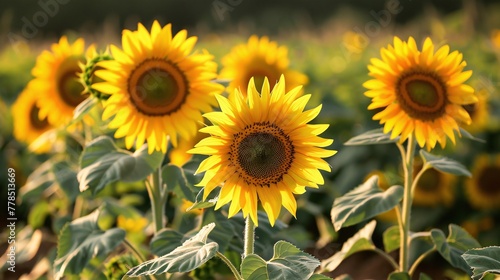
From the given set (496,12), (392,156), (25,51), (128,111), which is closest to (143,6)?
(496,12)

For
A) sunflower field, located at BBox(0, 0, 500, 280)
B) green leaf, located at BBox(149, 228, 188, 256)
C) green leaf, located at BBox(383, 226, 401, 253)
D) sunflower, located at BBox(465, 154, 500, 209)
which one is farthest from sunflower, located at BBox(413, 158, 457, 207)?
green leaf, located at BBox(149, 228, 188, 256)

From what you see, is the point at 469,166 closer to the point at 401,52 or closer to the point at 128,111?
the point at 401,52

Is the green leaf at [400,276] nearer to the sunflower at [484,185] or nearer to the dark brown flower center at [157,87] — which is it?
the dark brown flower center at [157,87]

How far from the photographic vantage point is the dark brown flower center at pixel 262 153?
77.6 inches

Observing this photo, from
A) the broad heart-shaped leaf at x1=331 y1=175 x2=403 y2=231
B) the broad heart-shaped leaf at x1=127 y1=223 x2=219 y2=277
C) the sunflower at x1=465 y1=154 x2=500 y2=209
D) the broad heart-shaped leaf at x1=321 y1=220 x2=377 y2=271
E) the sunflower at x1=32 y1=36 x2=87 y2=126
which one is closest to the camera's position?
the broad heart-shaped leaf at x1=127 y1=223 x2=219 y2=277

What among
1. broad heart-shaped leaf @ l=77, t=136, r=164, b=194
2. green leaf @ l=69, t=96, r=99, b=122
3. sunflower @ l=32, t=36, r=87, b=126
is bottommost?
broad heart-shaped leaf @ l=77, t=136, r=164, b=194

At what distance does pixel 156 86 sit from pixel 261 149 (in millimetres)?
681

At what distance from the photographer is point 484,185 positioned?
14.4 feet

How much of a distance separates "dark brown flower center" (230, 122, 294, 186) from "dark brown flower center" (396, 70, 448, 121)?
23.8 inches

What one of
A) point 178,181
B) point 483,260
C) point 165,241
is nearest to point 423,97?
point 483,260

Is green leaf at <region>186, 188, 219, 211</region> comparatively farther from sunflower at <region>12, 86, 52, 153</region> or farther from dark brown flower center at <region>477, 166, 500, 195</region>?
dark brown flower center at <region>477, 166, 500, 195</region>

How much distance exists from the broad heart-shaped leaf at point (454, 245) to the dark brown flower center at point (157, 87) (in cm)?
92

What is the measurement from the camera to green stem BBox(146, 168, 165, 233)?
2.64 m

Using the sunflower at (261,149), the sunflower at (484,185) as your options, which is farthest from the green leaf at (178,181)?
the sunflower at (484,185)
